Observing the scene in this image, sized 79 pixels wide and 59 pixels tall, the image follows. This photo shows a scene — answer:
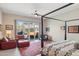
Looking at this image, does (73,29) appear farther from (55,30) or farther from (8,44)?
(8,44)

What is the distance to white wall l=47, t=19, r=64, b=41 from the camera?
2.22m

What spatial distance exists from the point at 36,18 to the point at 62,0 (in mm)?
636

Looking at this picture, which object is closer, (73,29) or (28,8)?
(28,8)

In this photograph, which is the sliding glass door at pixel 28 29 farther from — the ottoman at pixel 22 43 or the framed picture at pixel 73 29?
the framed picture at pixel 73 29

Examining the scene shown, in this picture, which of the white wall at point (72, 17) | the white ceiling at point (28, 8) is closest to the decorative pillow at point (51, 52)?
the white wall at point (72, 17)

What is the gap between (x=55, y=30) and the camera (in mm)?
2258

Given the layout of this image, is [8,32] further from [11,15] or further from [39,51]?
[39,51]

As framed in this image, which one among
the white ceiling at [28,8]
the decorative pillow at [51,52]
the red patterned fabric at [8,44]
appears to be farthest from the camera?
the red patterned fabric at [8,44]

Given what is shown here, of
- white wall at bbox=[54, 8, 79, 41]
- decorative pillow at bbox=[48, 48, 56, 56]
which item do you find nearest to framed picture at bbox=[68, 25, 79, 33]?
white wall at bbox=[54, 8, 79, 41]

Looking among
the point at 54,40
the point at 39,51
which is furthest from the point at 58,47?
the point at 39,51

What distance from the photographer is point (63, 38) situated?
2.17m

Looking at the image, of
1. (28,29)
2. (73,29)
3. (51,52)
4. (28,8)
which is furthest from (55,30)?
(28,8)

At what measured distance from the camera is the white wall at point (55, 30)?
2221mm

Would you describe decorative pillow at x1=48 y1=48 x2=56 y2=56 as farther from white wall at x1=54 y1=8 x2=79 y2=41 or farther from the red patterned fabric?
the red patterned fabric
